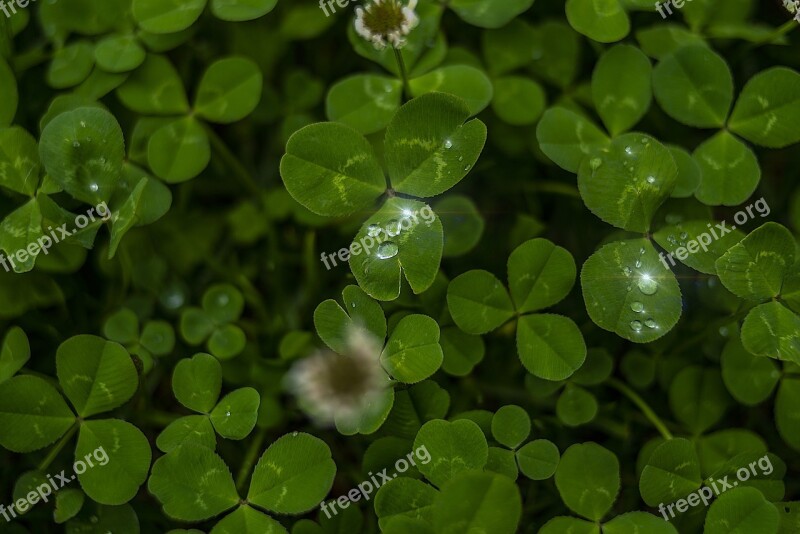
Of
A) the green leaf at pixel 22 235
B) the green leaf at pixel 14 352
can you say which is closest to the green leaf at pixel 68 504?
the green leaf at pixel 14 352

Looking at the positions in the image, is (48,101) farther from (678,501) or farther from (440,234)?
(678,501)

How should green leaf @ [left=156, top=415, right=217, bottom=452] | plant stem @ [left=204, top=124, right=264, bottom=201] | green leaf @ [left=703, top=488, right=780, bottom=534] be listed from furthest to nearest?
1. plant stem @ [left=204, top=124, right=264, bottom=201]
2. green leaf @ [left=156, top=415, right=217, bottom=452]
3. green leaf @ [left=703, top=488, right=780, bottom=534]

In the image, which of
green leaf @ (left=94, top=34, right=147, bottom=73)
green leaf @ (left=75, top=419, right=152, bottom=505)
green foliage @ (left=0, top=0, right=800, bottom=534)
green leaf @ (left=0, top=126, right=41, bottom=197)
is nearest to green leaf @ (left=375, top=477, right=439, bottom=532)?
green foliage @ (left=0, top=0, right=800, bottom=534)

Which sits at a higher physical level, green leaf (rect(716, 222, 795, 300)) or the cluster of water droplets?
green leaf (rect(716, 222, 795, 300))

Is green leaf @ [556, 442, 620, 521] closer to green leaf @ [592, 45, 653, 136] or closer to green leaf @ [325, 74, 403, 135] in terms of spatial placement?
green leaf @ [592, 45, 653, 136]

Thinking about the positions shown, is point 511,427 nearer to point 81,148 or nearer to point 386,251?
point 386,251

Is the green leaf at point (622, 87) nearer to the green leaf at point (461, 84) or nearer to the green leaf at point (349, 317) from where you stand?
the green leaf at point (461, 84)
